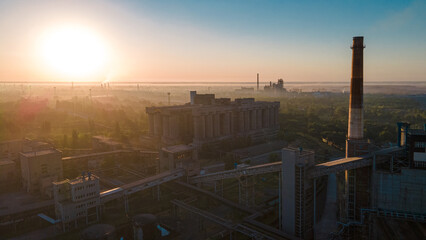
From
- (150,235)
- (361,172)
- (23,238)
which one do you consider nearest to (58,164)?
(23,238)

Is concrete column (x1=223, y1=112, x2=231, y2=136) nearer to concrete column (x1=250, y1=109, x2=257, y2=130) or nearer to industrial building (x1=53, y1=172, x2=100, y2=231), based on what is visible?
concrete column (x1=250, y1=109, x2=257, y2=130)

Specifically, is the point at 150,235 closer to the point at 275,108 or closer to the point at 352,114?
the point at 352,114

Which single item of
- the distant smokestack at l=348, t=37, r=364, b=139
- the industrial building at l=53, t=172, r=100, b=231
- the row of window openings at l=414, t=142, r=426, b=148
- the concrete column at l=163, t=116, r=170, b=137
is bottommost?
the industrial building at l=53, t=172, r=100, b=231

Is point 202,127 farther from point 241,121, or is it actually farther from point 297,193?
point 297,193

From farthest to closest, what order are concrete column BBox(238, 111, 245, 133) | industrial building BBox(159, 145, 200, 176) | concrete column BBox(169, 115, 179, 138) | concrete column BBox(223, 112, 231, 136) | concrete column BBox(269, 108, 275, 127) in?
concrete column BBox(269, 108, 275, 127) → concrete column BBox(238, 111, 245, 133) → concrete column BBox(223, 112, 231, 136) → concrete column BBox(169, 115, 179, 138) → industrial building BBox(159, 145, 200, 176)

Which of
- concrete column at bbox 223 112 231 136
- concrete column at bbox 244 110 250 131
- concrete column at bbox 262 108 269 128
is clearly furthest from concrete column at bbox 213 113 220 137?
concrete column at bbox 262 108 269 128

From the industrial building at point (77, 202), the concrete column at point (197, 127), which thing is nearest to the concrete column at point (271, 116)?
the concrete column at point (197, 127)

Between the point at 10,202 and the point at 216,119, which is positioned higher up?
the point at 216,119
